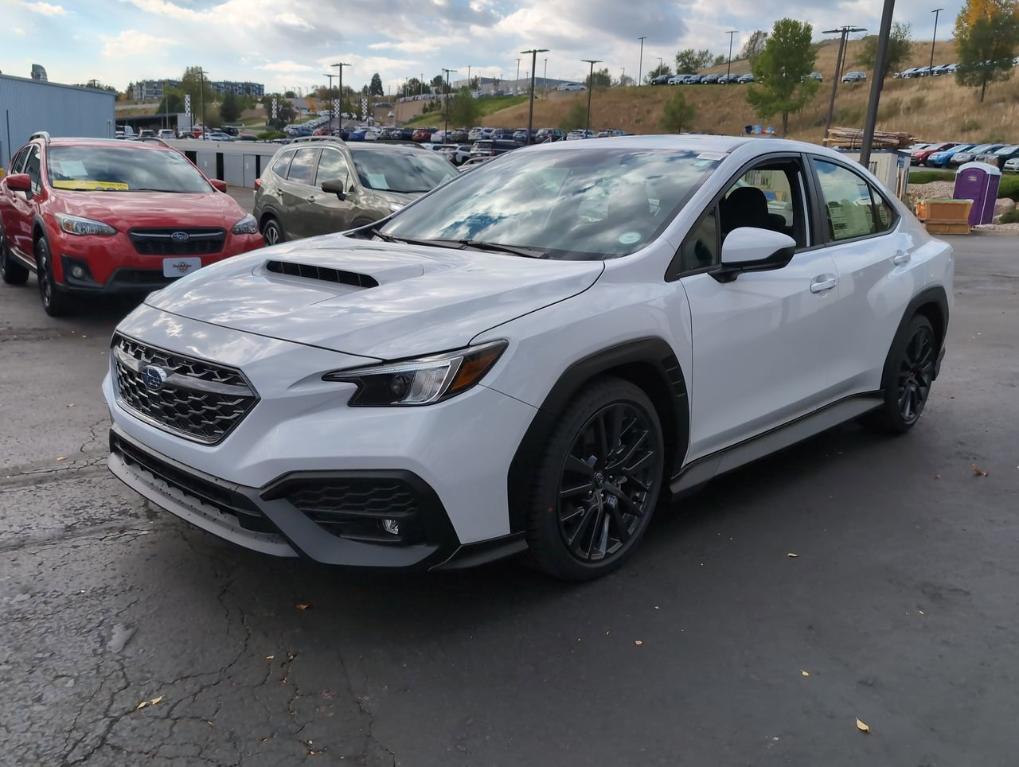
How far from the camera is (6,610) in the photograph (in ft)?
10.5

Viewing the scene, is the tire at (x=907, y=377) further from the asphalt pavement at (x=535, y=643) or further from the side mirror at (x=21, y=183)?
the side mirror at (x=21, y=183)

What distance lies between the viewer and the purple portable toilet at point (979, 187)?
966 inches

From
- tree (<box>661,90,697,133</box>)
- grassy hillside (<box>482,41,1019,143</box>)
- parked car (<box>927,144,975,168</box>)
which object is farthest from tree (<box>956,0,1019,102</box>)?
tree (<box>661,90,697,133</box>)

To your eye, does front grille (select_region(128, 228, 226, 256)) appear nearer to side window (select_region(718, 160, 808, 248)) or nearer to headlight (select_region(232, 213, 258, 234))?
headlight (select_region(232, 213, 258, 234))

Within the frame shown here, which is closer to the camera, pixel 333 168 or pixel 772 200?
pixel 772 200

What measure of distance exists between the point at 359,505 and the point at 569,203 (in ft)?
6.12

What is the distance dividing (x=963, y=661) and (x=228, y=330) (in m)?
2.72

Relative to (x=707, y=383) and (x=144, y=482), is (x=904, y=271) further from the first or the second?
(x=144, y=482)

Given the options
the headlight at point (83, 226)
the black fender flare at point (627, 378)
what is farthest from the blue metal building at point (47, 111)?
the black fender flare at point (627, 378)

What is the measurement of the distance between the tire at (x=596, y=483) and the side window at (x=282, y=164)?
33.5 feet

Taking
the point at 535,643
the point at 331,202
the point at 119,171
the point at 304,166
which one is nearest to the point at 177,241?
the point at 119,171

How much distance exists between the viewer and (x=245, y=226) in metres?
8.66

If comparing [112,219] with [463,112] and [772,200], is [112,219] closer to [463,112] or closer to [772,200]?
[772,200]

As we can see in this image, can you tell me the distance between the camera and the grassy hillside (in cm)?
7044
